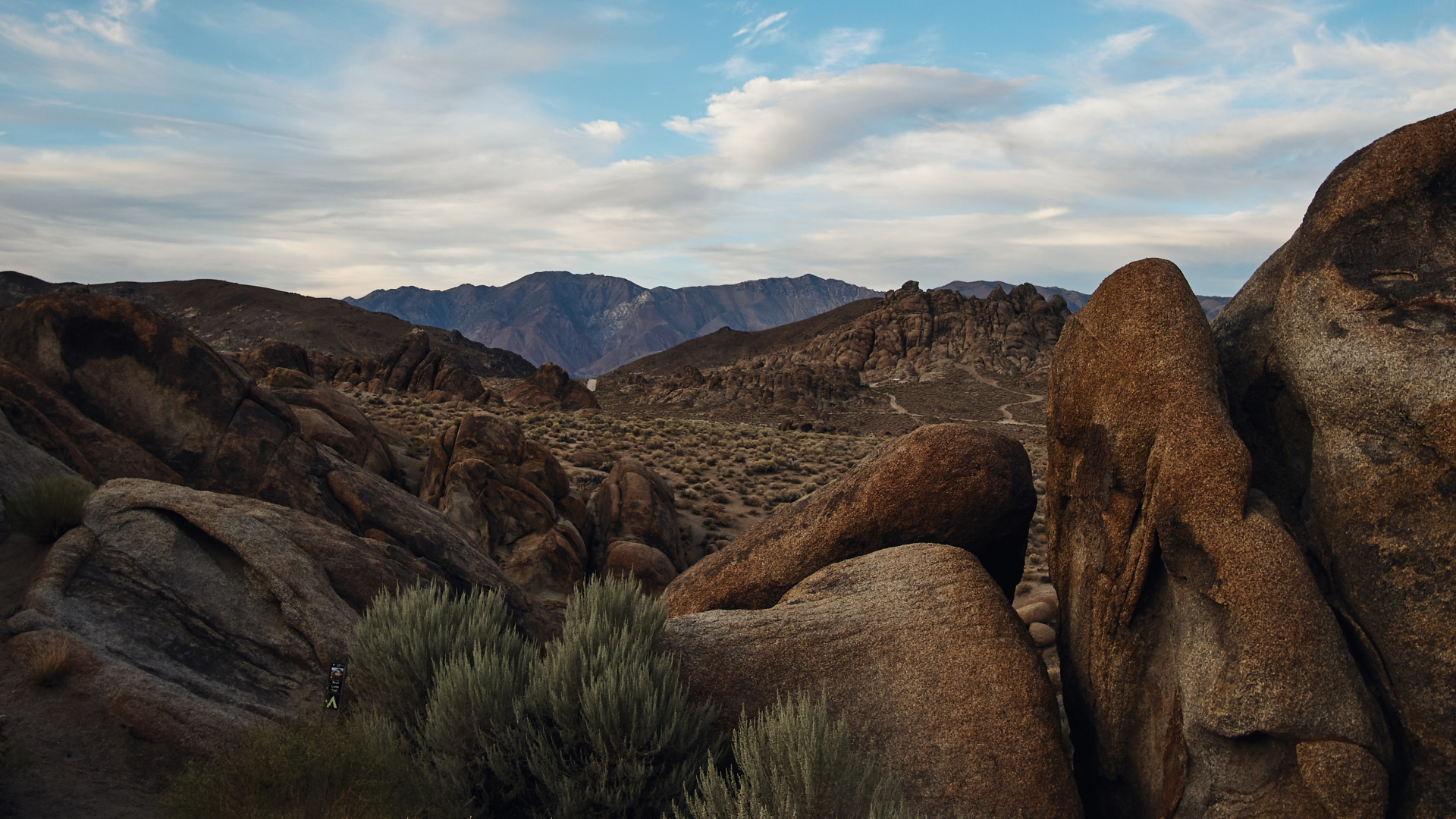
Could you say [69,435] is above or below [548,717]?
above

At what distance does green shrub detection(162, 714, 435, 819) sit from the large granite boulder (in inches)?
50.6

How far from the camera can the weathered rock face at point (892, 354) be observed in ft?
250

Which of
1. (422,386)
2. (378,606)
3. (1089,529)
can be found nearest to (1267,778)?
(1089,529)

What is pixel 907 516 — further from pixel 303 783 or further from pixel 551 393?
pixel 551 393

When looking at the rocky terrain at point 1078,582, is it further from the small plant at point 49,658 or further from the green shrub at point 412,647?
the green shrub at point 412,647

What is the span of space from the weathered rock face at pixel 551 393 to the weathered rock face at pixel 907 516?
44234 millimetres

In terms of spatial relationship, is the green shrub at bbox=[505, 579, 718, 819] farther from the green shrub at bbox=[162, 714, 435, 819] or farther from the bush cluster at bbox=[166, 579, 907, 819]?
the green shrub at bbox=[162, 714, 435, 819]

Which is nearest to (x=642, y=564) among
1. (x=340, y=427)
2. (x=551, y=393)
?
(x=340, y=427)

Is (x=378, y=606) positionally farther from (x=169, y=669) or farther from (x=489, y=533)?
(x=489, y=533)

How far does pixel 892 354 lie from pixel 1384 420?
102668mm

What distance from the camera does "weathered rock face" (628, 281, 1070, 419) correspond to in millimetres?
76062

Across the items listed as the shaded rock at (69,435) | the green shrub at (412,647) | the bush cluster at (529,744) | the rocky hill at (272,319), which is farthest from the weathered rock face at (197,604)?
the rocky hill at (272,319)

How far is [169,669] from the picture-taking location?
5.95 meters

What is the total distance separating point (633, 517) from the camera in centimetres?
1839
